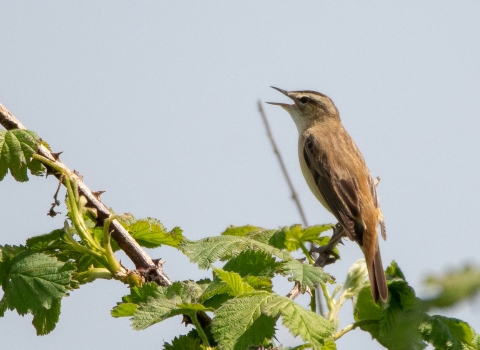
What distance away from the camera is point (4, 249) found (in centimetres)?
239

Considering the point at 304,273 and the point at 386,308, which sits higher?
the point at 304,273

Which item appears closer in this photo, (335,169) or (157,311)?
(157,311)

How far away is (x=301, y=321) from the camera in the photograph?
2.02m

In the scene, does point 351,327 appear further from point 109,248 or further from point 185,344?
point 109,248

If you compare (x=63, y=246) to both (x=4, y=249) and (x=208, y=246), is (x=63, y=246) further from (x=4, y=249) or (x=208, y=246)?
(x=208, y=246)

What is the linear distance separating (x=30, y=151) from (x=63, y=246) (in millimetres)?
418

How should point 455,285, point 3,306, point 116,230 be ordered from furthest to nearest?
point 116,230, point 3,306, point 455,285

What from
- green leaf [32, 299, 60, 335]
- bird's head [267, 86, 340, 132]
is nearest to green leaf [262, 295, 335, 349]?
green leaf [32, 299, 60, 335]

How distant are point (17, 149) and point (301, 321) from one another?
Answer: 1315 millimetres

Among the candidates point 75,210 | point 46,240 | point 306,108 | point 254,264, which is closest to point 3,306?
point 46,240

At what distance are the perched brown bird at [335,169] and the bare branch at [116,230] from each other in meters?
2.18

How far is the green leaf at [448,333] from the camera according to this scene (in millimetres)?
2275

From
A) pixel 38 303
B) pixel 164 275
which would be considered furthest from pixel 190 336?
pixel 38 303

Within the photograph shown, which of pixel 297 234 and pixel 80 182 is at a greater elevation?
pixel 80 182
